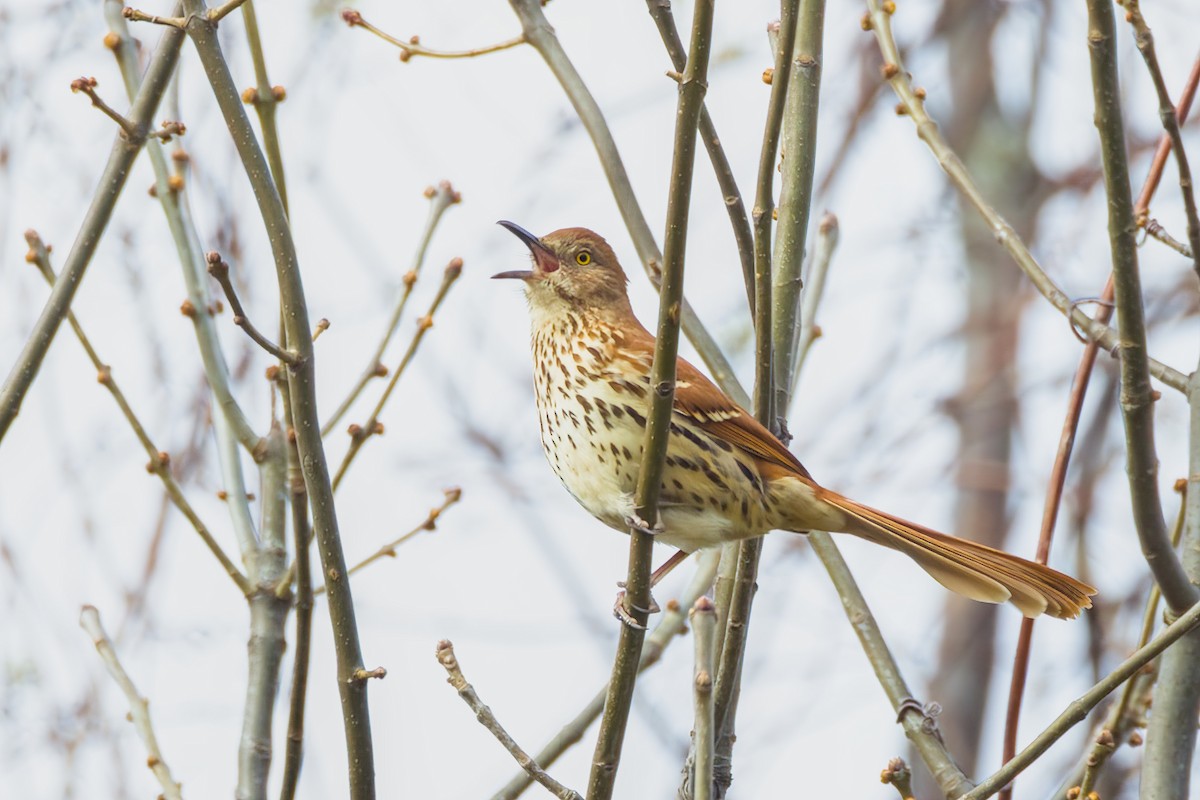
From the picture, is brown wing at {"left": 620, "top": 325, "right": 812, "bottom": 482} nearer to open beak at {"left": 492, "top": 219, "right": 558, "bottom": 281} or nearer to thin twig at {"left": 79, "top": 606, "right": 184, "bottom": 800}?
open beak at {"left": 492, "top": 219, "right": 558, "bottom": 281}

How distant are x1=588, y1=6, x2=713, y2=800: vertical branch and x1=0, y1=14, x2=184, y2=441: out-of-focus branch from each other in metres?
0.98

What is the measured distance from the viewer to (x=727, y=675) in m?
3.00

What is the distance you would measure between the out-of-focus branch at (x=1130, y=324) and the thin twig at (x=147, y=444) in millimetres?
1864

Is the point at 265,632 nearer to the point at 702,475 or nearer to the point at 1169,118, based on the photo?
the point at 702,475

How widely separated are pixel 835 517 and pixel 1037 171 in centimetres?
714

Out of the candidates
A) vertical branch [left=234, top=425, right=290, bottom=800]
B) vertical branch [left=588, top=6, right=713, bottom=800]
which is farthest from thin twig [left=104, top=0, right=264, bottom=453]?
vertical branch [left=588, top=6, right=713, bottom=800]

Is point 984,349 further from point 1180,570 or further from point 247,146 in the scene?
point 247,146

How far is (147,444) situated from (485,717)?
107cm

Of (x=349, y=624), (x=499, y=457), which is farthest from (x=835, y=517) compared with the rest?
(x=499, y=457)

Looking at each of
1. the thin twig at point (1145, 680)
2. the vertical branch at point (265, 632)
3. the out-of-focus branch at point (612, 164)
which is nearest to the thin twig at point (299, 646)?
the vertical branch at point (265, 632)

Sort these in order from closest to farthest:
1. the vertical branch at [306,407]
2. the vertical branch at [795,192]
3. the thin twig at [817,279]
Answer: the vertical branch at [306,407], the vertical branch at [795,192], the thin twig at [817,279]

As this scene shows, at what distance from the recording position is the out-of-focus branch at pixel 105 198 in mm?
2729

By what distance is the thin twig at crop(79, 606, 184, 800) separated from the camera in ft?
10.1

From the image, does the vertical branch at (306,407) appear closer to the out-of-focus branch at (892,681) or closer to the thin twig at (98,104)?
the thin twig at (98,104)
